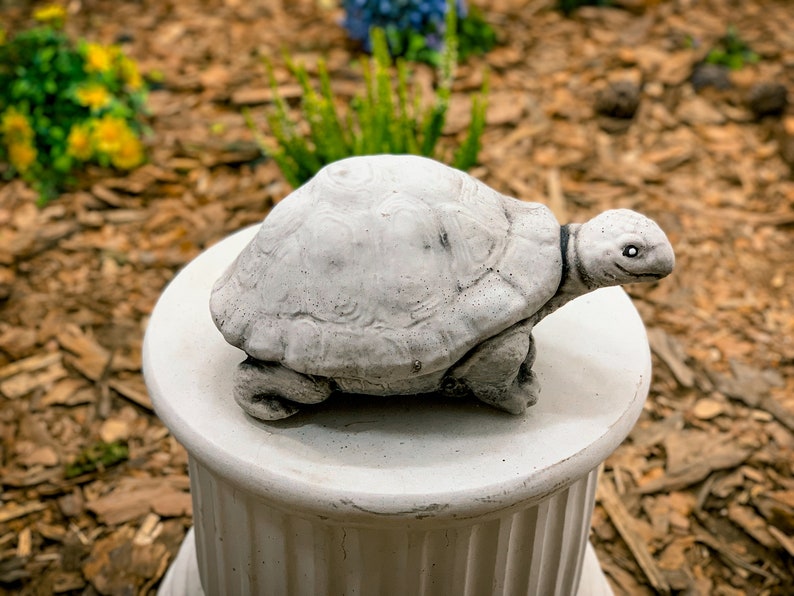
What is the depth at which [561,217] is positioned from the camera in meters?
3.48

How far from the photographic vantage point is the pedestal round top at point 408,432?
1478mm

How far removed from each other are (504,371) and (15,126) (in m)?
2.83

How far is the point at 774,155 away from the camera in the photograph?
385 centimetres

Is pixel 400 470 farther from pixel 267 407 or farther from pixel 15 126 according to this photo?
pixel 15 126

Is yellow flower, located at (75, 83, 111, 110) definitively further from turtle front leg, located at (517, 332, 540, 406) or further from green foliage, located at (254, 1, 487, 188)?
turtle front leg, located at (517, 332, 540, 406)

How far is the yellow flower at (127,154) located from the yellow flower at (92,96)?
0.17 metres

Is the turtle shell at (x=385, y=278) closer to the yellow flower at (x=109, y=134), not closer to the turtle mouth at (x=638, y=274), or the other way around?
the turtle mouth at (x=638, y=274)

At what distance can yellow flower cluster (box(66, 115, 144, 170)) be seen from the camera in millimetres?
3602

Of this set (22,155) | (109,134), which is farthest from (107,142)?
(22,155)

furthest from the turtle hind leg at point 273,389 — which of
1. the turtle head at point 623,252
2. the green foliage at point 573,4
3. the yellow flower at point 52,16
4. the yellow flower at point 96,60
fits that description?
the green foliage at point 573,4

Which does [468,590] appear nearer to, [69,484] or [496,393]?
[496,393]

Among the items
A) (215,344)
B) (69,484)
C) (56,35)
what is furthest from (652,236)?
(56,35)

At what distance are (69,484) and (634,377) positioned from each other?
1.72 metres

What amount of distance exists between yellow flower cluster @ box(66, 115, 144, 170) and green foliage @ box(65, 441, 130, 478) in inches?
59.6
